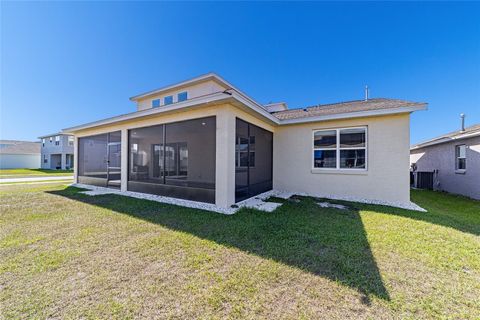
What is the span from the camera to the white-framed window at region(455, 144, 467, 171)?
862 cm

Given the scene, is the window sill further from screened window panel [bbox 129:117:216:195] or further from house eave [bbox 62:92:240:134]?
screened window panel [bbox 129:117:216:195]

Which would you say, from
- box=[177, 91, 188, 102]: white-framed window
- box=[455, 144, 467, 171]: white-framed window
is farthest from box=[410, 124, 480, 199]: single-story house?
box=[177, 91, 188, 102]: white-framed window

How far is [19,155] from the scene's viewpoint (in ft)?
99.3

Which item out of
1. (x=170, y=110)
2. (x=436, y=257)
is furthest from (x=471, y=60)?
(x=170, y=110)

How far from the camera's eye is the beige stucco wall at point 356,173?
6.35 metres

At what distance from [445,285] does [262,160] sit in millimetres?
6298

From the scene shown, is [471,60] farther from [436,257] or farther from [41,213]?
[41,213]

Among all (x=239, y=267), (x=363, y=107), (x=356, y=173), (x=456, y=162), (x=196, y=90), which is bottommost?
(x=239, y=267)

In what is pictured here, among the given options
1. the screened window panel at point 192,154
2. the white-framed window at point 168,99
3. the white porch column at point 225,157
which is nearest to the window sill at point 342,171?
the white porch column at point 225,157

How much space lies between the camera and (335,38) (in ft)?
34.9

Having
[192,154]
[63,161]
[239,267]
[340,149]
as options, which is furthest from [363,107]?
[63,161]

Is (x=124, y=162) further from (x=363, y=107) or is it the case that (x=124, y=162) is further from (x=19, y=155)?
(x=19, y=155)

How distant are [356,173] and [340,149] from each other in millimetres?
1054

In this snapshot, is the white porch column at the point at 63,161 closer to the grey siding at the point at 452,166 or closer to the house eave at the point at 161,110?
the house eave at the point at 161,110
